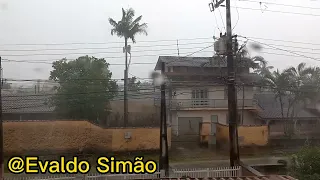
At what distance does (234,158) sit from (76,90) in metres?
12.8

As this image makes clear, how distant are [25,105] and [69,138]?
8.77 metres

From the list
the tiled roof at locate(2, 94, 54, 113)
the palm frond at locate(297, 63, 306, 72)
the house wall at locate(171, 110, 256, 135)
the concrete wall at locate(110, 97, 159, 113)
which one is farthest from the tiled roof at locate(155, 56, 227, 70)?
the tiled roof at locate(2, 94, 54, 113)

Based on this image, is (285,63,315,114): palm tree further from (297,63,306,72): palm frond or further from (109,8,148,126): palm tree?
(109,8,148,126): palm tree

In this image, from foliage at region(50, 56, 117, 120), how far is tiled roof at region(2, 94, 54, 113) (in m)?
1.68

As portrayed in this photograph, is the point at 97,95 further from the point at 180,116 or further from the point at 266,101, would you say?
the point at 266,101

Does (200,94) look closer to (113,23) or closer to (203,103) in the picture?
(203,103)

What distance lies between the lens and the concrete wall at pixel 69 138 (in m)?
18.3

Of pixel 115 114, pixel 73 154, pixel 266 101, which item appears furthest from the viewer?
pixel 266 101

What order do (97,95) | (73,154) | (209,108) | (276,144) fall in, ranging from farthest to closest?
(209,108)
(97,95)
(276,144)
(73,154)

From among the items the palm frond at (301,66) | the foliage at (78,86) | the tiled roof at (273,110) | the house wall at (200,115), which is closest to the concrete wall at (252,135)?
the house wall at (200,115)

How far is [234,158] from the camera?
1296 centimetres

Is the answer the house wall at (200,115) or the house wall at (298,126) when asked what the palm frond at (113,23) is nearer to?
the house wall at (200,115)

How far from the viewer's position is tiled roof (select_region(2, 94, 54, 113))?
2467cm

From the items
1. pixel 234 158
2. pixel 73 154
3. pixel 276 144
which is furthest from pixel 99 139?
pixel 276 144
